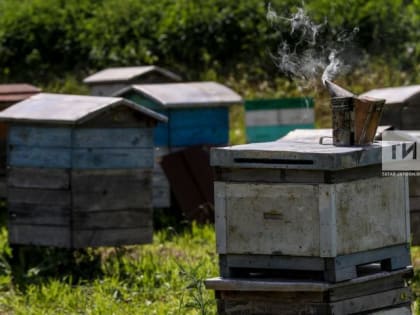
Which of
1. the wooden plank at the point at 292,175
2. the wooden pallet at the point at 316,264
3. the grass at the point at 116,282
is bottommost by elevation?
the grass at the point at 116,282

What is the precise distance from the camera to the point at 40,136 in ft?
25.4

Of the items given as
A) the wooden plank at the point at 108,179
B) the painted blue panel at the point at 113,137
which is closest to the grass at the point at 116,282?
the wooden plank at the point at 108,179

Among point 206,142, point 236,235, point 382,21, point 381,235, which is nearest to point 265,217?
point 236,235

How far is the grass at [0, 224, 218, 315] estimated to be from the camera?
679 cm

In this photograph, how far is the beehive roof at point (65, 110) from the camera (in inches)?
299

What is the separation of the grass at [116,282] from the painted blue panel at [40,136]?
2.79 feet

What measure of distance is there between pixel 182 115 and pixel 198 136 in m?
0.27

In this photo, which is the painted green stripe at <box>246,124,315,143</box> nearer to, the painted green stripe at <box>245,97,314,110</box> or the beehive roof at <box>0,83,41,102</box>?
the painted green stripe at <box>245,97,314,110</box>

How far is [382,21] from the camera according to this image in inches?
626

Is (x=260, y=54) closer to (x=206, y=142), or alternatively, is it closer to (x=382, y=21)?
(x=382, y=21)

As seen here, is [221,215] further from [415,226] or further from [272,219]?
[415,226]

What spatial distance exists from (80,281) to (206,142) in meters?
2.74

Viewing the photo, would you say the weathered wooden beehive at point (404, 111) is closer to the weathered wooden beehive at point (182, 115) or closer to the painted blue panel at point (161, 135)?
the weathered wooden beehive at point (182, 115)

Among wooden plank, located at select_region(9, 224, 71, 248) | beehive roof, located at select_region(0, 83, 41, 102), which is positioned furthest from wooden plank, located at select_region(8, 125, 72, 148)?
beehive roof, located at select_region(0, 83, 41, 102)
